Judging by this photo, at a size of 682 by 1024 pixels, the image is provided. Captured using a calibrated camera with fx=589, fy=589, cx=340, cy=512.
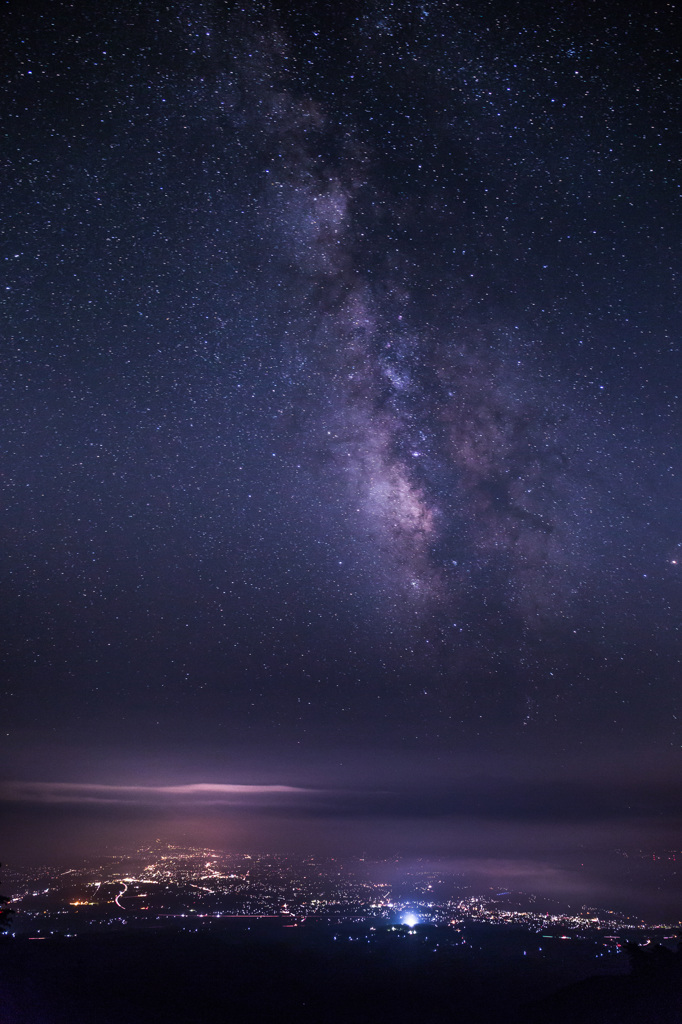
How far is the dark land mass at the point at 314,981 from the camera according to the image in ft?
105

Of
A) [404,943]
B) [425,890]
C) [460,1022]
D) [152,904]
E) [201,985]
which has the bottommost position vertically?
[425,890]

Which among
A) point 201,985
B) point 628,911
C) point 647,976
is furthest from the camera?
→ point 628,911

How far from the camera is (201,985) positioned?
52.8 meters

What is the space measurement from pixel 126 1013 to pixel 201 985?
2026cm

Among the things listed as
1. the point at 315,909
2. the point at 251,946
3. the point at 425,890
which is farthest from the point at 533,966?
the point at 425,890

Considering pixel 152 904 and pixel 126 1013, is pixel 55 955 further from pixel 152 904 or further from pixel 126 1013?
pixel 152 904

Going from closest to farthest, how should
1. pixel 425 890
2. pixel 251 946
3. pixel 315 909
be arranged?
pixel 251 946
pixel 315 909
pixel 425 890

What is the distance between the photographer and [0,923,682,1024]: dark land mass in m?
32.0

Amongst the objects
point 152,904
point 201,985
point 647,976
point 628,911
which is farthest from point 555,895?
point 647,976

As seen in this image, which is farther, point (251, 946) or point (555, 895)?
point (555, 895)

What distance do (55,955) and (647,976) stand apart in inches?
2018

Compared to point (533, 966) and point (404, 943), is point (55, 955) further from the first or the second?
point (533, 966)

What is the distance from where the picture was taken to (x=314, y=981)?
191 feet

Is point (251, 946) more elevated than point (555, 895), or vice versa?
point (251, 946)
